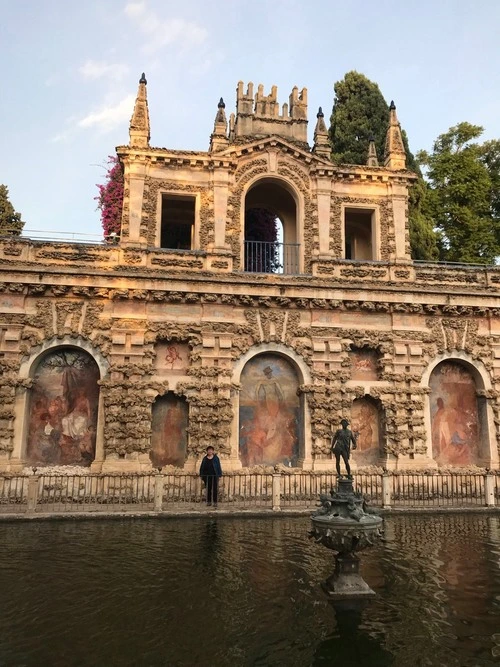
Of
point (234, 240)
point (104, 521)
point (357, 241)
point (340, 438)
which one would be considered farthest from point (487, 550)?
point (357, 241)

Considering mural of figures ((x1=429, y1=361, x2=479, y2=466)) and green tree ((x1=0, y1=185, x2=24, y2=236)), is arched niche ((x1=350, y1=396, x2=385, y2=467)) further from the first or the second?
green tree ((x1=0, y1=185, x2=24, y2=236))

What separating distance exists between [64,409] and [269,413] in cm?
789

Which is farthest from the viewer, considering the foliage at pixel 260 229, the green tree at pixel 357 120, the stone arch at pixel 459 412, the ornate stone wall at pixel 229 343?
the green tree at pixel 357 120

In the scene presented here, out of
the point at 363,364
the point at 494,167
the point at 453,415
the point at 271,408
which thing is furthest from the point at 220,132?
the point at 494,167

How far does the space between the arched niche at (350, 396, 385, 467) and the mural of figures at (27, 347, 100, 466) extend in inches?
407

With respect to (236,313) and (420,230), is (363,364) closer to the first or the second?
(236,313)

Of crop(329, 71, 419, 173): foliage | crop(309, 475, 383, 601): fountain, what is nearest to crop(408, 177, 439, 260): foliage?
crop(329, 71, 419, 173): foliage

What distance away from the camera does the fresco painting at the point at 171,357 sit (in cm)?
2047

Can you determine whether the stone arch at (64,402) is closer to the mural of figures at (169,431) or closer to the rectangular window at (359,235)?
the mural of figures at (169,431)

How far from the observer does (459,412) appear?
73.3 feet

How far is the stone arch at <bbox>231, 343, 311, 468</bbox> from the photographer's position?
20.5m

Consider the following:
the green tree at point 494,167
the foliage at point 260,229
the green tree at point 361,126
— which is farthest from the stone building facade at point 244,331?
the green tree at point 494,167

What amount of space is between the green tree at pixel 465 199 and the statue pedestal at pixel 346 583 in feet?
84.2

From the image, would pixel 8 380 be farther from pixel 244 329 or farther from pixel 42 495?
pixel 244 329
